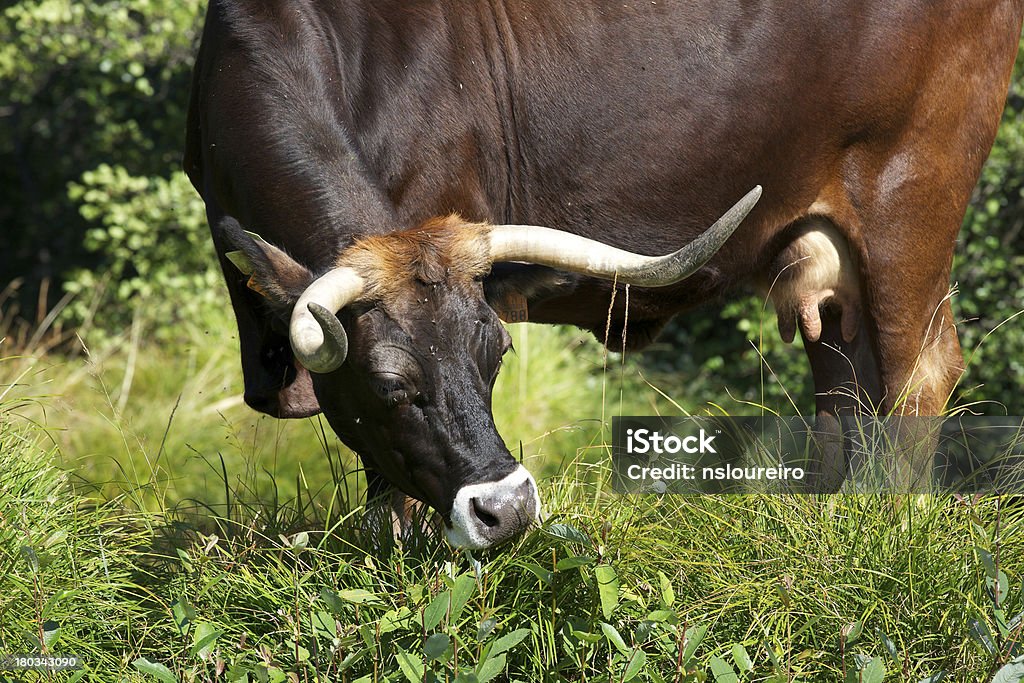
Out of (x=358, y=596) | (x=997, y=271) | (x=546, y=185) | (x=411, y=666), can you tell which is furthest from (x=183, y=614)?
(x=997, y=271)

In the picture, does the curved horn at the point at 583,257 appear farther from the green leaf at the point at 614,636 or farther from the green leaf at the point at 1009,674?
the green leaf at the point at 1009,674

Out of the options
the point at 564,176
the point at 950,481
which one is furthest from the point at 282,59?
the point at 950,481

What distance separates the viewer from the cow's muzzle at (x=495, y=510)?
123 inches

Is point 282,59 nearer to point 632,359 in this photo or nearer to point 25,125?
point 632,359

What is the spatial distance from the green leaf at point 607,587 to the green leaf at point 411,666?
48 cm

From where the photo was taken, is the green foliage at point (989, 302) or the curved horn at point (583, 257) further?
the green foliage at point (989, 302)

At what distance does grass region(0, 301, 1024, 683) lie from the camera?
3033 mm

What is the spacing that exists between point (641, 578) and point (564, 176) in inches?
54.4

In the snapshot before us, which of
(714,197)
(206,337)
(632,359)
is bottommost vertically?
(632,359)

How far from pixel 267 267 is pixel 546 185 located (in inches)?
41.8

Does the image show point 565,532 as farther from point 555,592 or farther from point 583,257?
point 583,257

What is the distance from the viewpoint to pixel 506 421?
22.2 ft

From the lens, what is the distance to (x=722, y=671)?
2.87 meters

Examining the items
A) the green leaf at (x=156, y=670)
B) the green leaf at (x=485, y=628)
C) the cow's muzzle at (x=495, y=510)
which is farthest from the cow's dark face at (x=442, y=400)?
the green leaf at (x=156, y=670)
